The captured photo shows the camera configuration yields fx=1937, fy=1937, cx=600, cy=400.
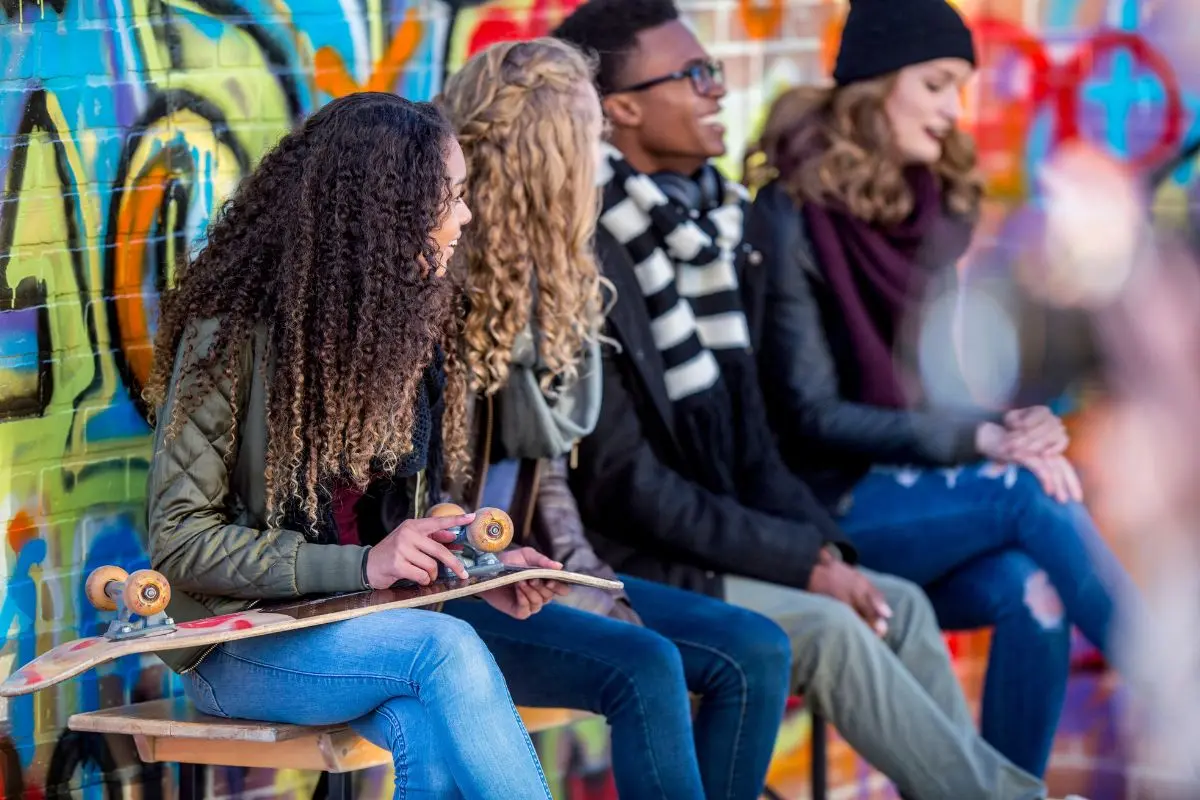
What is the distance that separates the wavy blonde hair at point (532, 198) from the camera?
3504mm

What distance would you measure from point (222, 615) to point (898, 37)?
7.46 feet

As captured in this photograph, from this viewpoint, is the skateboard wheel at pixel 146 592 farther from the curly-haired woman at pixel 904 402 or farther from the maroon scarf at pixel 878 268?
the maroon scarf at pixel 878 268

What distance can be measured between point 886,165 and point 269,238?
1.88 m

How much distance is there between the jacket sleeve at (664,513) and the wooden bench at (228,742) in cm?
79

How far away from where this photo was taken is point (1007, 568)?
13.9 feet

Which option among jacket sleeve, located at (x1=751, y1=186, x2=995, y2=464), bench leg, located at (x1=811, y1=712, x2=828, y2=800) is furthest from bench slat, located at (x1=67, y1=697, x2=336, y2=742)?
jacket sleeve, located at (x1=751, y1=186, x2=995, y2=464)

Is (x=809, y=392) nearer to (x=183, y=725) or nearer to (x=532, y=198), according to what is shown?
(x=532, y=198)

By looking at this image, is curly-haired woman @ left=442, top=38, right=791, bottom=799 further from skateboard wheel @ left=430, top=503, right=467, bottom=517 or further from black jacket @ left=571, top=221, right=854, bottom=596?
skateboard wheel @ left=430, top=503, right=467, bottom=517

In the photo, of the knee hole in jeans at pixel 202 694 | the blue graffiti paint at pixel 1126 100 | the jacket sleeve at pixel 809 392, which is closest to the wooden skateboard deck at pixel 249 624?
the knee hole in jeans at pixel 202 694

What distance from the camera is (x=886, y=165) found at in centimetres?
447

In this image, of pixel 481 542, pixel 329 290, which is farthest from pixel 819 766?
pixel 329 290

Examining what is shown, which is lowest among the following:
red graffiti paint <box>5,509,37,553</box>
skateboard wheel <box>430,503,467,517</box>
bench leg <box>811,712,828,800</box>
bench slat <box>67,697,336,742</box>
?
bench leg <box>811,712,828,800</box>

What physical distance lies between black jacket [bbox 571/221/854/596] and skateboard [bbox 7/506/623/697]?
25.3 inches

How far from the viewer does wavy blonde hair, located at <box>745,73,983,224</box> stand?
174 inches
